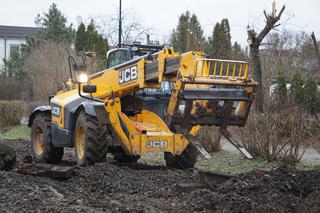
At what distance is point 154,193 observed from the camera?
9125mm

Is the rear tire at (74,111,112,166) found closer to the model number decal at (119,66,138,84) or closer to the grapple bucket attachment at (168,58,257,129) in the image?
A: the model number decal at (119,66,138,84)

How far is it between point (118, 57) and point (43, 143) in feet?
9.36

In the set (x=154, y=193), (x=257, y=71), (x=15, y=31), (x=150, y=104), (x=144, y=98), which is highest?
(x=15, y=31)

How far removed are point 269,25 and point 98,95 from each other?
8.74 metres

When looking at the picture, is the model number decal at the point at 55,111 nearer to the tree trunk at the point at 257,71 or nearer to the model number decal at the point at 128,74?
the model number decal at the point at 128,74

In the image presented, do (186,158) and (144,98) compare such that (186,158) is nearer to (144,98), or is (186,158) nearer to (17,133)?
(144,98)

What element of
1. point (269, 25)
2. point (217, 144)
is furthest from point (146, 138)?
point (269, 25)

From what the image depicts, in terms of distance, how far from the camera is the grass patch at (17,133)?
23641 mm

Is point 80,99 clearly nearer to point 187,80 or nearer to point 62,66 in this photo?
point 187,80

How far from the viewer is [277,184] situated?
336 inches

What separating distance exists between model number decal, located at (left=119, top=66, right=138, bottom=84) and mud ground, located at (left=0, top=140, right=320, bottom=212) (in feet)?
5.80

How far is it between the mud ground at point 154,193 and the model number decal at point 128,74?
1769mm

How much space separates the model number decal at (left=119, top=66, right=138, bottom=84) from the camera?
11164 mm

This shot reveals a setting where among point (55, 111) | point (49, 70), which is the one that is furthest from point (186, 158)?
point (49, 70)
